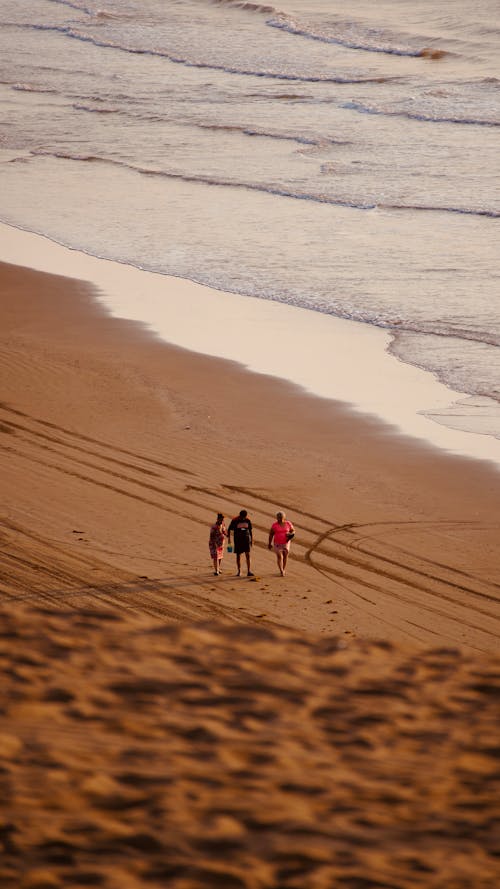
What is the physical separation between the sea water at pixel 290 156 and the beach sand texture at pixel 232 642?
3.71 m

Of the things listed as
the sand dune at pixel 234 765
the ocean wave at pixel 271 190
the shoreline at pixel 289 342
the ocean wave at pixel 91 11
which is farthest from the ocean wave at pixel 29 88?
the sand dune at pixel 234 765

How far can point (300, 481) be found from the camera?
1591 centimetres

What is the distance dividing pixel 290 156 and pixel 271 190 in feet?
16.3

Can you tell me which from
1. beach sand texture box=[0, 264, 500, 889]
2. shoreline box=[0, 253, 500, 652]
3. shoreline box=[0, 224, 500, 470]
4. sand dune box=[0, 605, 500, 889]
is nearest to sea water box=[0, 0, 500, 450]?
shoreline box=[0, 224, 500, 470]

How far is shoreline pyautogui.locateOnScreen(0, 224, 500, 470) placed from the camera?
730 inches

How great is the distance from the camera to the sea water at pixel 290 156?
985 inches

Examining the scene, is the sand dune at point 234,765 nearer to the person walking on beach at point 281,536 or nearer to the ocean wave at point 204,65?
the person walking on beach at point 281,536

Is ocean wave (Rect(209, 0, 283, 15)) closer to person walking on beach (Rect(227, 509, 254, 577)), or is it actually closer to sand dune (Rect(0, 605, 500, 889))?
person walking on beach (Rect(227, 509, 254, 577))

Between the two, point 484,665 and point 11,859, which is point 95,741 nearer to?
point 11,859

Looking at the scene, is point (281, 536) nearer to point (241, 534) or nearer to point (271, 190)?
point (241, 534)

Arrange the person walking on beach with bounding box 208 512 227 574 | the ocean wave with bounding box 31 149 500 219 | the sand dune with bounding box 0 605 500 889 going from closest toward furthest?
1. the sand dune with bounding box 0 605 500 889
2. the person walking on beach with bounding box 208 512 227 574
3. the ocean wave with bounding box 31 149 500 219

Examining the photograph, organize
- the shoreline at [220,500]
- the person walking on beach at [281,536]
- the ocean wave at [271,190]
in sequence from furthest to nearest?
the ocean wave at [271,190], the person walking on beach at [281,536], the shoreline at [220,500]

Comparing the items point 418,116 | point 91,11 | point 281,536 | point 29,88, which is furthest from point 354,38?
point 281,536

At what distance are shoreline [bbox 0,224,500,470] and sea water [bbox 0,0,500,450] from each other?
0.44 meters
